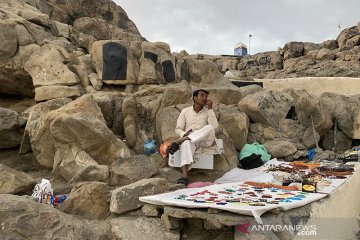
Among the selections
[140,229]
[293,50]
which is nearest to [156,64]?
[140,229]

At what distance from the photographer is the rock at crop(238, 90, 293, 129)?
317 inches

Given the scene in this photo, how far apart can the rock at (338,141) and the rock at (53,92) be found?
23.0 ft

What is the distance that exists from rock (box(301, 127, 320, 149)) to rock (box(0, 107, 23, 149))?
21.6 ft

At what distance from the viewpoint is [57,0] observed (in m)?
29.5

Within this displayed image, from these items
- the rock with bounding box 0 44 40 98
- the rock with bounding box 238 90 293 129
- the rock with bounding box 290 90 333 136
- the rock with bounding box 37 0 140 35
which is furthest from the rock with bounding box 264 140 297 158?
the rock with bounding box 37 0 140 35

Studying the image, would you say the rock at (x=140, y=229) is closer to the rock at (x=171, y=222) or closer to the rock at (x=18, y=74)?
the rock at (x=171, y=222)

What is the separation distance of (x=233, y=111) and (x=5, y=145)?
4.78 meters

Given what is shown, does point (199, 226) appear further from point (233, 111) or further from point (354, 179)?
point (233, 111)

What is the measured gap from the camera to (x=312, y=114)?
29.0 feet

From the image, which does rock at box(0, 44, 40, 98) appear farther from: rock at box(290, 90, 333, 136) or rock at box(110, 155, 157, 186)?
rock at box(290, 90, 333, 136)

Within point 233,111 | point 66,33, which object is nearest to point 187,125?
point 233,111

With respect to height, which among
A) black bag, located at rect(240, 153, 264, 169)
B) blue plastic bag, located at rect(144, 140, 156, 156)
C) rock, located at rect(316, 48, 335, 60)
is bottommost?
black bag, located at rect(240, 153, 264, 169)

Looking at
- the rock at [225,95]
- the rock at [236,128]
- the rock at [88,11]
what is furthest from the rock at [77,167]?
the rock at [88,11]

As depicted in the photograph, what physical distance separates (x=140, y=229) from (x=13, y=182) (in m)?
2.09
